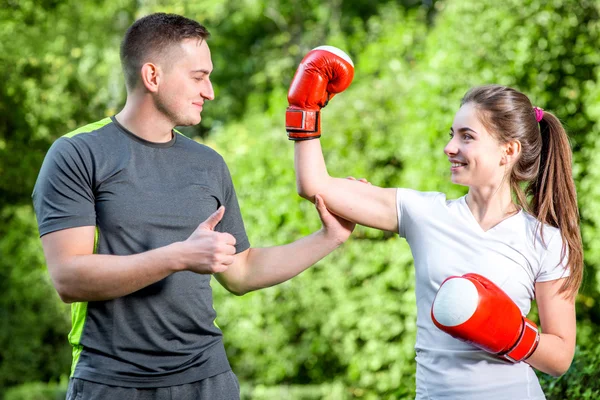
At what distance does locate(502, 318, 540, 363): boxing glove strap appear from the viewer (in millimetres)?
2363

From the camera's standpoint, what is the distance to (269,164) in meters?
6.69

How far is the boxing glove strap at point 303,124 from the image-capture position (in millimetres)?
2533

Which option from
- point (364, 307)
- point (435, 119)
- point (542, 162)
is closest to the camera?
point (542, 162)

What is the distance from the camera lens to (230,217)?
8.84 ft

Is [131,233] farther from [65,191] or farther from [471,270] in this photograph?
[471,270]

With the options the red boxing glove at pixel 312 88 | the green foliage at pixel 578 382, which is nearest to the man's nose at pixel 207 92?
the red boxing glove at pixel 312 88

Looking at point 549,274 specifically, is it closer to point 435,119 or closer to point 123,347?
point 123,347

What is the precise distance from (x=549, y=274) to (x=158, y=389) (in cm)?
119

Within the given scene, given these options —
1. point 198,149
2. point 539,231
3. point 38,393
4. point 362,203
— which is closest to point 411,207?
point 362,203

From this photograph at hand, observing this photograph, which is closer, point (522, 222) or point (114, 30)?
point (522, 222)

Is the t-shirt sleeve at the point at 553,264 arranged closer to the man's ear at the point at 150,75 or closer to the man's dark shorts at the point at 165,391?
the man's dark shorts at the point at 165,391

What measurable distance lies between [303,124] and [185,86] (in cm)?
38

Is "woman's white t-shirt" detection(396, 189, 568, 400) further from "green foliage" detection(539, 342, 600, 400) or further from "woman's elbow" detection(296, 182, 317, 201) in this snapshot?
"green foliage" detection(539, 342, 600, 400)

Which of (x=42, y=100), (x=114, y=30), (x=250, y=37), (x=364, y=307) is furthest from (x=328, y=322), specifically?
(x=250, y=37)
